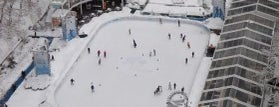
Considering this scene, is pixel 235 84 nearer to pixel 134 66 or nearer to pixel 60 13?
pixel 134 66

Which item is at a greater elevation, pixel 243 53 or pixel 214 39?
pixel 243 53

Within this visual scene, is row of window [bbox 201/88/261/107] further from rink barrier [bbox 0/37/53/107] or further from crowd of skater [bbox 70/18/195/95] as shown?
rink barrier [bbox 0/37/53/107]

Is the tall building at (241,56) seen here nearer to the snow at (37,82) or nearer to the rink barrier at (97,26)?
the rink barrier at (97,26)

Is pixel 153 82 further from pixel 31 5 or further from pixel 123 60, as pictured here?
pixel 31 5

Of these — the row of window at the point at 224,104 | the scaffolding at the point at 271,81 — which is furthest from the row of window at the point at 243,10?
the row of window at the point at 224,104

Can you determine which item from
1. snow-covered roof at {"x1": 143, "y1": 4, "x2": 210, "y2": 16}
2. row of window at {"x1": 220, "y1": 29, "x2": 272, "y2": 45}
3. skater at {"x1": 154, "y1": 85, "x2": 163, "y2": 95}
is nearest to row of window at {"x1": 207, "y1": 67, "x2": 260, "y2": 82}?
skater at {"x1": 154, "y1": 85, "x2": 163, "y2": 95}

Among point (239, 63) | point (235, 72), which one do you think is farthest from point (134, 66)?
point (235, 72)

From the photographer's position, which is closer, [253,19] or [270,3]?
[253,19]
